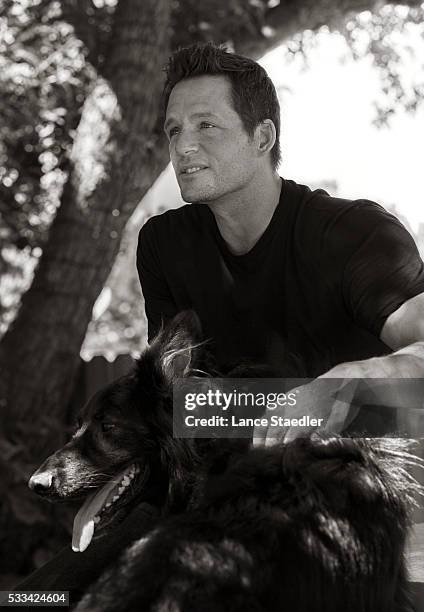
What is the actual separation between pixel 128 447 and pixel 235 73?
1076 millimetres

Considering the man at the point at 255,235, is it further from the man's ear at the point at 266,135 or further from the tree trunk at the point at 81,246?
the tree trunk at the point at 81,246

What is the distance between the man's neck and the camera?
91.1 inches

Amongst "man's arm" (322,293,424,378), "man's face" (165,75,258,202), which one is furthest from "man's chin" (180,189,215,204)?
"man's arm" (322,293,424,378)

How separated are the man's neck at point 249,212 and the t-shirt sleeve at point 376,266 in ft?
0.92

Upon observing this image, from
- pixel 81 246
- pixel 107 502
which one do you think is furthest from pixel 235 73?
pixel 81 246

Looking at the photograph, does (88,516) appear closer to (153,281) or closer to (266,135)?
(153,281)

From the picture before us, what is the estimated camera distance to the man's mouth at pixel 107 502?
6.61ft

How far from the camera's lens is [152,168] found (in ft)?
17.4

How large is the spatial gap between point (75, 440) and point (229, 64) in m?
1.13

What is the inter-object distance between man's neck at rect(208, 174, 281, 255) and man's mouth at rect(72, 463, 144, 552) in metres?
0.73

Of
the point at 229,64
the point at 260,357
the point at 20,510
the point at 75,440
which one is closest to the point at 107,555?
the point at 75,440

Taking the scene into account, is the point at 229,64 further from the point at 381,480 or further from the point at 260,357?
Answer: the point at 381,480

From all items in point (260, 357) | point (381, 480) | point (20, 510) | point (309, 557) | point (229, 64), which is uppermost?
point (229, 64)

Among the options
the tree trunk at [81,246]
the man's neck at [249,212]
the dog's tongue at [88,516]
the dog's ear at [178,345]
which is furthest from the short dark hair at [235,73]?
the tree trunk at [81,246]
